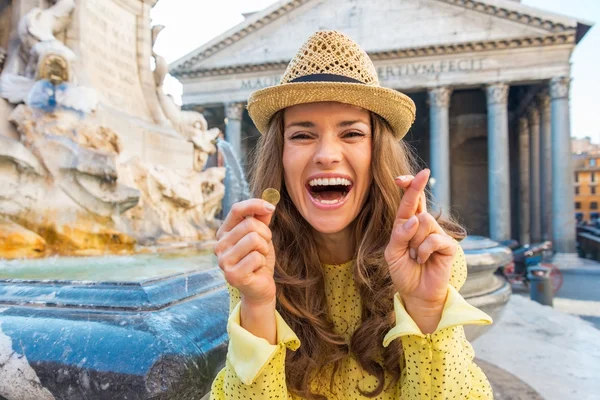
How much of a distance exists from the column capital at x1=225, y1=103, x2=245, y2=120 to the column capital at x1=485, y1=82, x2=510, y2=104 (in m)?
12.3

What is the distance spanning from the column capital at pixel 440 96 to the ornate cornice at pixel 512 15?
3824mm

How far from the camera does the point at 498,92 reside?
18672 mm

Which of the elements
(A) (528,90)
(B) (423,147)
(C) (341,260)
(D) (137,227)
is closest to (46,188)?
(D) (137,227)

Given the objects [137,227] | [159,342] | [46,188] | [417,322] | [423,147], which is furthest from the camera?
[423,147]

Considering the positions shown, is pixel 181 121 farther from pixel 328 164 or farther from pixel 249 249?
pixel 249 249

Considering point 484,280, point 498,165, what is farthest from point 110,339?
point 498,165

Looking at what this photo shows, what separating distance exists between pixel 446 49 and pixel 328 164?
2038cm

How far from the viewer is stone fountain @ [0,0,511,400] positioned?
1179 millimetres

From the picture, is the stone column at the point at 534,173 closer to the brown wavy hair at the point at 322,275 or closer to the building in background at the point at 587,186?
the brown wavy hair at the point at 322,275

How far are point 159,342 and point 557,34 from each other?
21.5 metres

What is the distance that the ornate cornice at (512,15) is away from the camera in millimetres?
17719

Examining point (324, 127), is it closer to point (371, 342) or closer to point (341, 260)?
point (341, 260)

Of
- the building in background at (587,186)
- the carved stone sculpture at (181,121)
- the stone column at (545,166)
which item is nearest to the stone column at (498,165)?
the stone column at (545,166)

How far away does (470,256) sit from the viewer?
273cm
